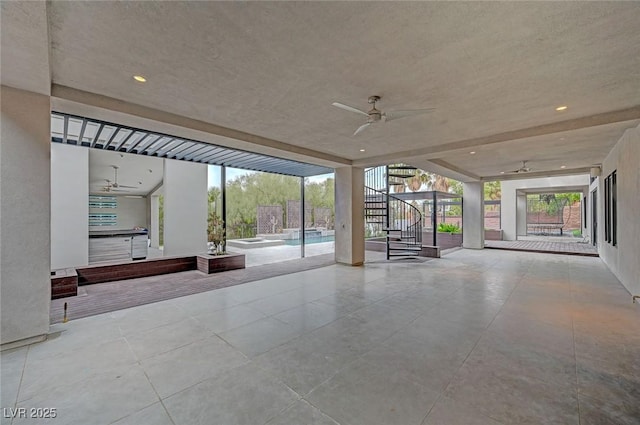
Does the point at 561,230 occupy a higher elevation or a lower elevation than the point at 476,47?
lower

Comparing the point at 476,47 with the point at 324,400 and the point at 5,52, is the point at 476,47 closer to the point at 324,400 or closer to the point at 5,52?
the point at 324,400

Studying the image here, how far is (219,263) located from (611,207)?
364 inches

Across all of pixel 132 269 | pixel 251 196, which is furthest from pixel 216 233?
pixel 251 196

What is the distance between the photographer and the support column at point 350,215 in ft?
24.1

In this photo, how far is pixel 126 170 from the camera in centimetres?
838

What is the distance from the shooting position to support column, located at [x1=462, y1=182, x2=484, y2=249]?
10.8 metres

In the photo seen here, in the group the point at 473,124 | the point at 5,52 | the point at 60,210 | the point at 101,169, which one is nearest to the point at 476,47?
the point at 473,124

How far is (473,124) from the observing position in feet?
14.5

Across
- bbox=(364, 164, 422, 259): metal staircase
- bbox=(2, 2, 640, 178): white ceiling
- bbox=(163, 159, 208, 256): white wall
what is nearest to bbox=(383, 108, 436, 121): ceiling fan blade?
bbox=(2, 2, 640, 178): white ceiling

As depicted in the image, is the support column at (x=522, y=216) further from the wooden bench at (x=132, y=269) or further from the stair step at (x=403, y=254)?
the wooden bench at (x=132, y=269)

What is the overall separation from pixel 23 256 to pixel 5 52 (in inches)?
77.3

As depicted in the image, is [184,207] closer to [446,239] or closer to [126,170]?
[126,170]

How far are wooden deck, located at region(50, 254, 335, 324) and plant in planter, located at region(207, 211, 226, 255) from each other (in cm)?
73

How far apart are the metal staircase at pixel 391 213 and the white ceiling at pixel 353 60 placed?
473 centimetres
